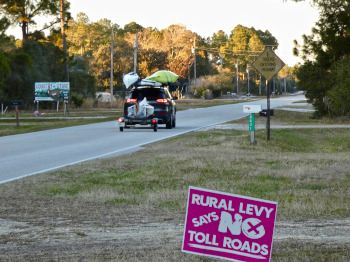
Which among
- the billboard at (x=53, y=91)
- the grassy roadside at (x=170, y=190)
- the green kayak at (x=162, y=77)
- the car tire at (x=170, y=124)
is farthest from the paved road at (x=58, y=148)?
the billboard at (x=53, y=91)

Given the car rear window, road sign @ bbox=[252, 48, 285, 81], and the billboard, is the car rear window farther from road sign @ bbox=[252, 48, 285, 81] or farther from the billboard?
the billboard

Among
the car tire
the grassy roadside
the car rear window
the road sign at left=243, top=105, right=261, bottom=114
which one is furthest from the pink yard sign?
the car tire

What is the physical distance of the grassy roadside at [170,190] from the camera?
698 cm

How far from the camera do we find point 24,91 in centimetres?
5753

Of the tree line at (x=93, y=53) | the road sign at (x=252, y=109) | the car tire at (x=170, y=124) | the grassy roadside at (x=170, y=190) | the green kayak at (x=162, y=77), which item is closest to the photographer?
the grassy roadside at (x=170, y=190)

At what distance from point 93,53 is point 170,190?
85650mm

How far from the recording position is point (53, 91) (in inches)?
2023

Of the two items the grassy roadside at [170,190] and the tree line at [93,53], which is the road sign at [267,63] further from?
the tree line at [93,53]

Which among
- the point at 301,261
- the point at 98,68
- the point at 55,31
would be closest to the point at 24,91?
the point at 55,31

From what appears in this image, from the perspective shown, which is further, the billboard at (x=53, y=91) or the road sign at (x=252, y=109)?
the billboard at (x=53, y=91)

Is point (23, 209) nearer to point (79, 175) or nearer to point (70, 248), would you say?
point (70, 248)

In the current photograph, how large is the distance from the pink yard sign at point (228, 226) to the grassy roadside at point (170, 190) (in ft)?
4.14

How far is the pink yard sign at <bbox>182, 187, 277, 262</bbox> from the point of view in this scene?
5.18 meters

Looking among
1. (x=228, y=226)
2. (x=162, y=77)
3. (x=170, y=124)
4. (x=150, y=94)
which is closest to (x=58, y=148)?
(x=150, y=94)
